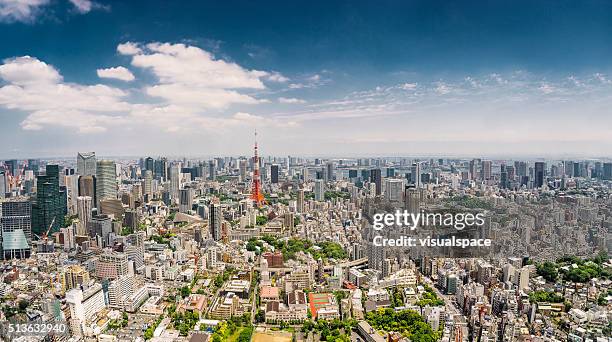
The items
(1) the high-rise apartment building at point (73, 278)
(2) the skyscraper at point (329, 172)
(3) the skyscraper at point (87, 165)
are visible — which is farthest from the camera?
(2) the skyscraper at point (329, 172)

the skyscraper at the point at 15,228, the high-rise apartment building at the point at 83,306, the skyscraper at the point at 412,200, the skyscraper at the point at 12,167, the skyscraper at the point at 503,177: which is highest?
the skyscraper at the point at 12,167

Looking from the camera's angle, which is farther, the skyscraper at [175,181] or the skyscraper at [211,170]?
the skyscraper at [211,170]

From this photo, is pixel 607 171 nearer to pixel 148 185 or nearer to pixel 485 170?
pixel 485 170

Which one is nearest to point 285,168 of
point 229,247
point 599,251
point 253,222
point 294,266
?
point 253,222

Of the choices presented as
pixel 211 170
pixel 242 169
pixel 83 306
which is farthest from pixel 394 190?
pixel 211 170

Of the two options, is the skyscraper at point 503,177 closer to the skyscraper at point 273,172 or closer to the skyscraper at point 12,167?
the skyscraper at point 273,172

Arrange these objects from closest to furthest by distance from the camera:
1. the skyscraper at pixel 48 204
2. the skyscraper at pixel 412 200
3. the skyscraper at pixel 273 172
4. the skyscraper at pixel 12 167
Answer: the skyscraper at pixel 412 200, the skyscraper at pixel 12 167, the skyscraper at pixel 48 204, the skyscraper at pixel 273 172

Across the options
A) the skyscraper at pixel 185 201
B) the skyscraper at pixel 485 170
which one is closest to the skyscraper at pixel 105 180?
the skyscraper at pixel 185 201
